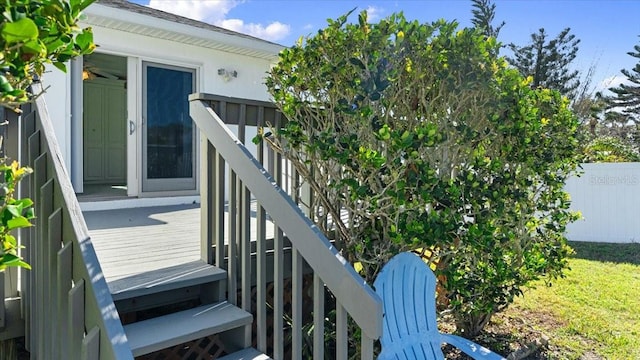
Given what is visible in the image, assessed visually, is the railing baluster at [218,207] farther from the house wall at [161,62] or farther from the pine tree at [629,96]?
the pine tree at [629,96]

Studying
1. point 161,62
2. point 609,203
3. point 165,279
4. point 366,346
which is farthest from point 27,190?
point 609,203

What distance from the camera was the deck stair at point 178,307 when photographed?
97.6 inches

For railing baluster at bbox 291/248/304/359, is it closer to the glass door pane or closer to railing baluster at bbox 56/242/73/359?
railing baluster at bbox 56/242/73/359

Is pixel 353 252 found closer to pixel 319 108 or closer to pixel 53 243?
pixel 319 108

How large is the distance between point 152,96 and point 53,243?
15.9 feet

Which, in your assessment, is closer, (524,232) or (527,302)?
(524,232)

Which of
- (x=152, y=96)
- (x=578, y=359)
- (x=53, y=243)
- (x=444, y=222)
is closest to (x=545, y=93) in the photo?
(x=444, y=222)

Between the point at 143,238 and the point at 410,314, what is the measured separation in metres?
2.47

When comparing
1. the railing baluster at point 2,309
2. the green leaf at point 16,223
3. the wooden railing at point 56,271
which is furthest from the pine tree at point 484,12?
the green leaf at point 16,223

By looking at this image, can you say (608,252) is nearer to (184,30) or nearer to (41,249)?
(184,30)

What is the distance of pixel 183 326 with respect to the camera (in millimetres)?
2578

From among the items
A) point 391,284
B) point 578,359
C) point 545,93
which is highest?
point 545,93

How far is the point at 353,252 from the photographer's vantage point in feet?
10.9

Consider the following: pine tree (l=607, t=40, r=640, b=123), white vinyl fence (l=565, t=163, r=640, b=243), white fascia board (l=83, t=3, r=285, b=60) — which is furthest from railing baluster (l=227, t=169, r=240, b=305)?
pine tree (l=607, t=40, r=640, b=123)
